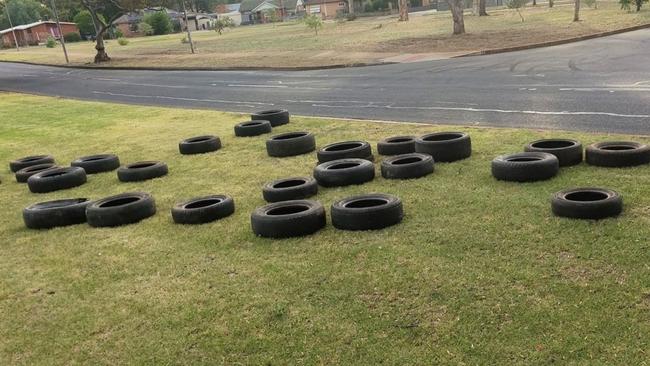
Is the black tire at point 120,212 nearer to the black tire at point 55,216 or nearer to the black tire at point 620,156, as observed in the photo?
the black tire at point 55,216

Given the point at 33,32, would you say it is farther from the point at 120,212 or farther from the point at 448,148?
the point at 448,148

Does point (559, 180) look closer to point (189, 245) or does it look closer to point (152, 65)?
point (189, 245)

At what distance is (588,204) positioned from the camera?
5.60 metres

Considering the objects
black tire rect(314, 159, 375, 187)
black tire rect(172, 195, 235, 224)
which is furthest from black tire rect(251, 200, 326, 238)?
black tire rect(314, 159, 375, 187)

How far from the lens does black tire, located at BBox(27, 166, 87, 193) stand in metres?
9.34

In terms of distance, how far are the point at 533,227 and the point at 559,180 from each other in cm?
165

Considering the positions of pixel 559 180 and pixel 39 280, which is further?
pixel 559 180

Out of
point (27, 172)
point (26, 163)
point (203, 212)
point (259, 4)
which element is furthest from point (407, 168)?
point (259, 4)

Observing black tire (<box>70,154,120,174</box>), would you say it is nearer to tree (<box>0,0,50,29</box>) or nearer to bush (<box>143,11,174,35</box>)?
bush (<box>143,11,174,35</box>)

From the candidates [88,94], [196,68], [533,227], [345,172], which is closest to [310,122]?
[345,172]

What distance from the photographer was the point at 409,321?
422 cm

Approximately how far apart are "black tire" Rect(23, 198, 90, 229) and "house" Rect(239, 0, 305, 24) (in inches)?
4493

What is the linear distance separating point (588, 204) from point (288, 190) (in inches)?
133

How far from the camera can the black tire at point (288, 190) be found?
7262mm
